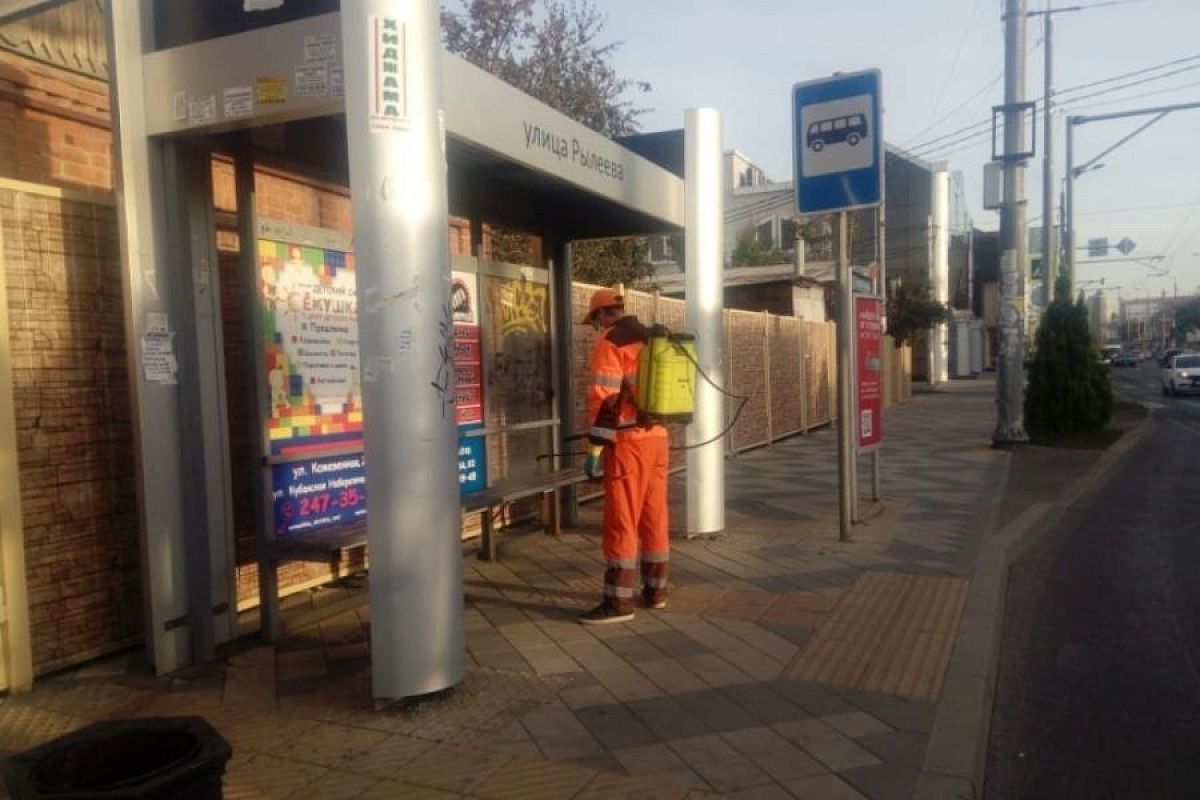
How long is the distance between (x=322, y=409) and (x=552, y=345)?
9.55ft

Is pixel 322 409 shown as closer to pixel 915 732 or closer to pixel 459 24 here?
pixel 915 732

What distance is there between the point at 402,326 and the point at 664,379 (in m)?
1.81

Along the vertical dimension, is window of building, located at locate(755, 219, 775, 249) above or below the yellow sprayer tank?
above

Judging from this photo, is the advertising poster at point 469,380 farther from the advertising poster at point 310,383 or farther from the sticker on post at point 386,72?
the sticker on post at point 386,72

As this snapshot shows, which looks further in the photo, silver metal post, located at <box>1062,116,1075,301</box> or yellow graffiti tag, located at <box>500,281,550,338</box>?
silver metal post, located at <box>1062,116,1075,301</box>

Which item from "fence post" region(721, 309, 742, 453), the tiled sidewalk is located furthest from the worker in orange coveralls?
"fence post" region(721, 309, 742, 453)

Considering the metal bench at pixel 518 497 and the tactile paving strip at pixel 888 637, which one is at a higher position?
the metal bench at pixel 518 497

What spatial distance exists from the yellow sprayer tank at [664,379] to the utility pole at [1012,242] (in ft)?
38.0

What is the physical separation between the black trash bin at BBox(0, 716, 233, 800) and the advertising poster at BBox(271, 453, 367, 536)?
241cm

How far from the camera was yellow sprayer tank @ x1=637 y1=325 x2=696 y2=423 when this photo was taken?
5445 mm

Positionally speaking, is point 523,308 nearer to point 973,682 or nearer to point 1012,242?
point 973,682

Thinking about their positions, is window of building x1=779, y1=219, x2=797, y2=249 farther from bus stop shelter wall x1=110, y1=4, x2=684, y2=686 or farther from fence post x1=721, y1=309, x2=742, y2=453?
bus stop shelter wall x1=110, y1=4, x2=684, y2=686

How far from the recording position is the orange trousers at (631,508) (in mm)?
5453

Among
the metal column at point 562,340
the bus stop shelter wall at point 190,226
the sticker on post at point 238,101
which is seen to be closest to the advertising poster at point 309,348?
the bus stop shelter wall at point 190,226
